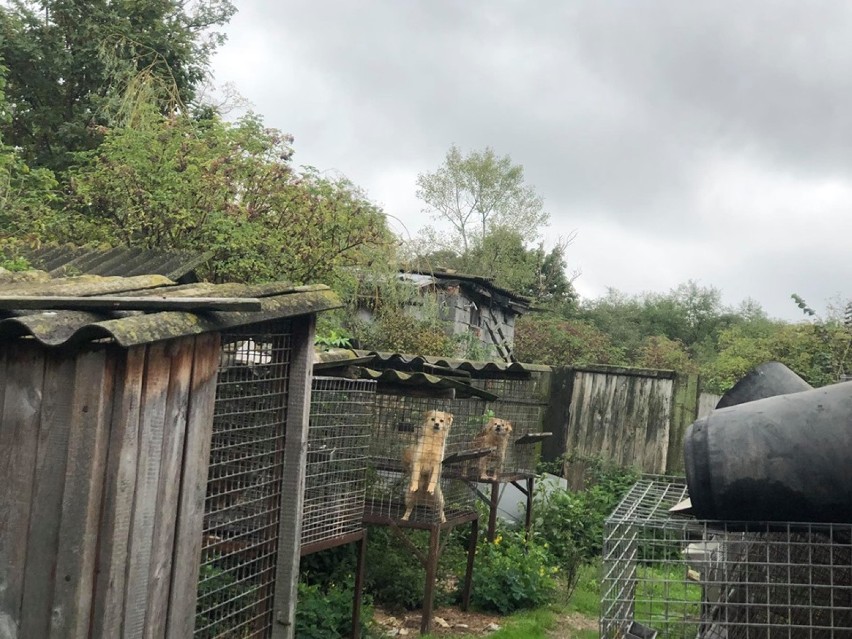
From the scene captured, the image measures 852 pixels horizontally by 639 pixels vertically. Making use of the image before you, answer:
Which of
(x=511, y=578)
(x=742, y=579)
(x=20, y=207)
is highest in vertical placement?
(x=20, y=207)

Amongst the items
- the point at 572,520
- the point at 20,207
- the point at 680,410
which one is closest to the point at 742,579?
the point at 572,520

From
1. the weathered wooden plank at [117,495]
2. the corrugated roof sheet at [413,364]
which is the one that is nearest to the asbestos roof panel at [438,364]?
the corrugated roof sheet at [413,364]

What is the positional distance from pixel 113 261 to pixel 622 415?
24.9 feet

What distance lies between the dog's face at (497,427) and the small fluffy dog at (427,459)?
179 centimetres

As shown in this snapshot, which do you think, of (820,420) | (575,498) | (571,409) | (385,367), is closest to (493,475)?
(385,367)

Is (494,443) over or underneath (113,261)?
underneath

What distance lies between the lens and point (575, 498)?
35.5ft

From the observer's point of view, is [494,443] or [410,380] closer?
[410,380]

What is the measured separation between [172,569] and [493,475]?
5553 millimetres

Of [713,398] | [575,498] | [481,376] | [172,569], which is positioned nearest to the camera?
[172,569]

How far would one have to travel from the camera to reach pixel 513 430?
9.30 meters

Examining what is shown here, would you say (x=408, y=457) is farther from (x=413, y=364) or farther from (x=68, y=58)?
(x=68, y=58)

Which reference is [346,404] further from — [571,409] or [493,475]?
[571,409]

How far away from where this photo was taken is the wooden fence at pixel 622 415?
12594 mm
